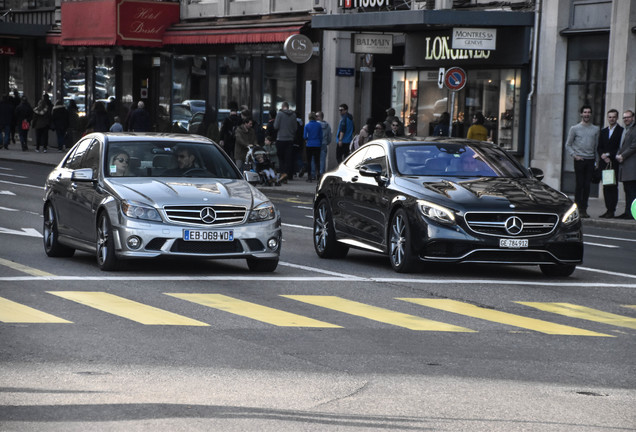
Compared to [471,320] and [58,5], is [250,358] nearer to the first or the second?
[471,320]

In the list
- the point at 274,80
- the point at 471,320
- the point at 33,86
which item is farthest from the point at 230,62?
the point at 471,320

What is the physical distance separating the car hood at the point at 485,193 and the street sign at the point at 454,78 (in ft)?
45.2

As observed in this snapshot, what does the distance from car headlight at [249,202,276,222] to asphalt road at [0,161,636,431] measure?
0.59 meters

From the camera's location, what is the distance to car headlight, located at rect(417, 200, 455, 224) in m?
13.7

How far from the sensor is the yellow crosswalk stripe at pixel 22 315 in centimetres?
1026

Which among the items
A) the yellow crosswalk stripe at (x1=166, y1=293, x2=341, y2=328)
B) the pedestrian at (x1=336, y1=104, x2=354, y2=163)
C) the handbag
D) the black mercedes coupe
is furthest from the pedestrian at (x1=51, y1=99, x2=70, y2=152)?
the yellow crosswalk stripe at (x1=166, y1=293, x2=341, y2=328)

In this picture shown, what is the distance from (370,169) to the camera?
15.0 m

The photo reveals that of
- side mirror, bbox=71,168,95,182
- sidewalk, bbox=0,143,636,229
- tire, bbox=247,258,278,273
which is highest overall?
side mirror, bbox=71,168,95,182

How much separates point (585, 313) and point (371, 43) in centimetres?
2203

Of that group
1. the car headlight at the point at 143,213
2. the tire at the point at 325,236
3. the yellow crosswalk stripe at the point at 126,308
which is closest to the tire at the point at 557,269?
the tire at the point at 325,236

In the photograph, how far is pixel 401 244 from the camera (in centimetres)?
1430

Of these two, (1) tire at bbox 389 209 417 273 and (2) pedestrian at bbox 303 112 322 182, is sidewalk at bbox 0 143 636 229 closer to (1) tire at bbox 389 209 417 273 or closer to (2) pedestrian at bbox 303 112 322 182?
(2) pedestrian at bbox 303 112 322 182

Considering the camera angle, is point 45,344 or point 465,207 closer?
point 45,344

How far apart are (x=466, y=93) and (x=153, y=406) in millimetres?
25983
